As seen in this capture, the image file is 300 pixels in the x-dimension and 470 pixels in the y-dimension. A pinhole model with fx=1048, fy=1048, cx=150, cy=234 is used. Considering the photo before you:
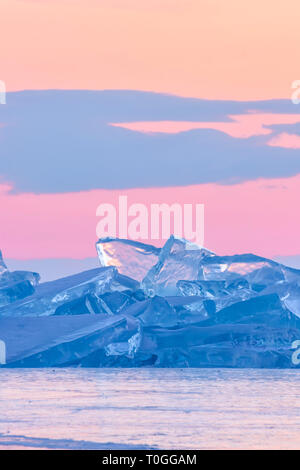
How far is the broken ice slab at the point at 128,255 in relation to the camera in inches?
1929

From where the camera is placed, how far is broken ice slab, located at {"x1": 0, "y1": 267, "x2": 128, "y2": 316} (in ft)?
143

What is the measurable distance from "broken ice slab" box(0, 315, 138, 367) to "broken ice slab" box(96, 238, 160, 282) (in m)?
7.12

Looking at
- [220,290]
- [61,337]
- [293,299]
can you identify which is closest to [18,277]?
[61,337]

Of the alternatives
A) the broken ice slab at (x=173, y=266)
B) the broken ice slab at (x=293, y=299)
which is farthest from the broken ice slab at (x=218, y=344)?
the broken ice slab at (x=173, y=266)

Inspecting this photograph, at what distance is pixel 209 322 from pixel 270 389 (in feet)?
41.5

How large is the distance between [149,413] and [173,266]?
22914 millimetres

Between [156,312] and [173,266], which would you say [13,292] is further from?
[173,266]

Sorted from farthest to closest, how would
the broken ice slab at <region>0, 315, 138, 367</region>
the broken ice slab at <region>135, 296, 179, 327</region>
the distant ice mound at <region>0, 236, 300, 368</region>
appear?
the broken ice slab at <region>135, 296, 179, 327</region>, the distant ice mound at <region>0, 236, 300, 368</region>, the broken ice slab at <region>0, 315, 138, 367</region>

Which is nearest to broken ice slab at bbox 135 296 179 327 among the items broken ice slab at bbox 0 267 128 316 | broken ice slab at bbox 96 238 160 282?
broken ice slab at bbox 0 267 128 316

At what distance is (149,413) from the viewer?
2472cm

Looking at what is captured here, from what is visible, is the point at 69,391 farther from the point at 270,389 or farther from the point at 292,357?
the point at 292,357

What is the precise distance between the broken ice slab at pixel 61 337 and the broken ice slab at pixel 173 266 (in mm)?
5282

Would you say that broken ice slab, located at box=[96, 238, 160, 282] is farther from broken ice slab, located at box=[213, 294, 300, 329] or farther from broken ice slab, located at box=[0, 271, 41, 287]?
broken ice slab, located at box=[213, 294, 300, 329]

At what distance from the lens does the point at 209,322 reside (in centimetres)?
4541
